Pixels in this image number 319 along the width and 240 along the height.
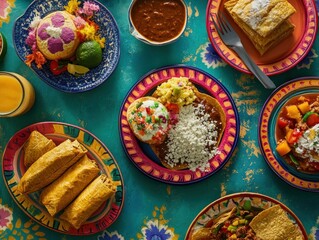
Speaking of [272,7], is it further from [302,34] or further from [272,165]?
[272,165]

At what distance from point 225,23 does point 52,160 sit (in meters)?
1.32

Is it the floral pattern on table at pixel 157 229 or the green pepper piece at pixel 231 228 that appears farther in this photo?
the floral pattern on table at pixel 157 229

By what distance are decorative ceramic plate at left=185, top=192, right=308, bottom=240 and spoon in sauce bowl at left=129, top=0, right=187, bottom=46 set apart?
1019 mm

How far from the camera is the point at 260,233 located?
2881 millimetres

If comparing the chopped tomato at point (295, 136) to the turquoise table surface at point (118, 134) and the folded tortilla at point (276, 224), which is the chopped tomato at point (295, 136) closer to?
the turquoise table surface at point (118, 134)

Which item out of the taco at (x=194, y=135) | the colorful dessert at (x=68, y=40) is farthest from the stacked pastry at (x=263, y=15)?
the colorful dessert at (x=68, y=40)

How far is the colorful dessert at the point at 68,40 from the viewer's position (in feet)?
9.56

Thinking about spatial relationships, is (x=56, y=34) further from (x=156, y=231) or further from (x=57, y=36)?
(x=156, y=231)

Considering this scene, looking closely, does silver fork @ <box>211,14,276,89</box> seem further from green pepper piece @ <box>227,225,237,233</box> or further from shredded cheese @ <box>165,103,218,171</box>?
green pepper piece @ <box>227,225,237,233</box>

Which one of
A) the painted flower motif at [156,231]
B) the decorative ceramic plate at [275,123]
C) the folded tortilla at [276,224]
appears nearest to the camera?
the folded tortilla at [276,224]

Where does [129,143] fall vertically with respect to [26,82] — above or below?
below

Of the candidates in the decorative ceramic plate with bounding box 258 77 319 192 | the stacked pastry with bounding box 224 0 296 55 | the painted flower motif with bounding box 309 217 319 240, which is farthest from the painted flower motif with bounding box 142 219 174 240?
the stacked pastry with bounding box 224 0 296 55

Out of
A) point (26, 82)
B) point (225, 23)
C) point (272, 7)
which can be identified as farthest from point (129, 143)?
point (272, 7)

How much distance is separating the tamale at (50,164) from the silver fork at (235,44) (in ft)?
3.56
